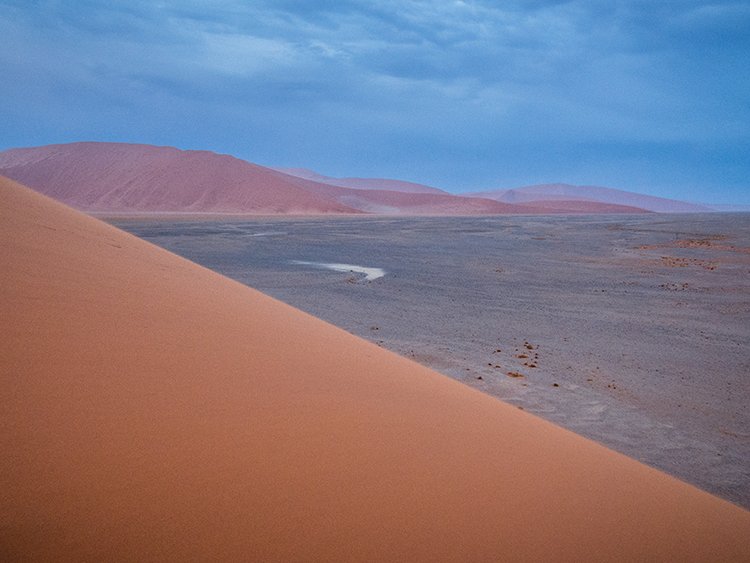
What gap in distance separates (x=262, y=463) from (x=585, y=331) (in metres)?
6.79

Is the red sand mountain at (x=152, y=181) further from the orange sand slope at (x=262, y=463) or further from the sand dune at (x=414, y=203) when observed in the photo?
the orange sand slope at (x=262, y=463)

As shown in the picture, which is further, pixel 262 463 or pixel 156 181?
pixel 156 181

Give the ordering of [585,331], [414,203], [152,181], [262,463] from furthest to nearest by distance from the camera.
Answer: [414,203]
[152,181]
[585,331]
[262,463]

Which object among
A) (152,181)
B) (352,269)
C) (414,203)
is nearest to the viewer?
(352,269)

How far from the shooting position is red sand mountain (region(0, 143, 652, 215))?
75938 mm

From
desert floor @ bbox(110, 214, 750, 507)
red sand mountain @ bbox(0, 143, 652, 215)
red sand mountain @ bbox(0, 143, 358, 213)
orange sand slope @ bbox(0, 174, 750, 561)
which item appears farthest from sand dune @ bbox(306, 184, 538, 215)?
orange sand slope @ bbox(0, 174, 750, 561)

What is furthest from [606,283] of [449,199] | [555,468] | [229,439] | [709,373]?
[449,199]

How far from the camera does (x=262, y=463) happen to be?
159 cm

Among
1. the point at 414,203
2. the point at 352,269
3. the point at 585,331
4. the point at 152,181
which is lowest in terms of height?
the point at 585,331

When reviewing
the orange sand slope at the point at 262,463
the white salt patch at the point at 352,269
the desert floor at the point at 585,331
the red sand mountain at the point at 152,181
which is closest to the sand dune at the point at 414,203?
the red sand mountain at the point at 152,181

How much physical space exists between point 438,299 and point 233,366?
25.5ft

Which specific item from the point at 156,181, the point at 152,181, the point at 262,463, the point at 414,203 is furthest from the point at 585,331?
the point at 414,203

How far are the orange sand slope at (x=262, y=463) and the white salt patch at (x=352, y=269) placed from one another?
9.78 meters

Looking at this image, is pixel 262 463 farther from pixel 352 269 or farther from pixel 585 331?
pixel 352 269
